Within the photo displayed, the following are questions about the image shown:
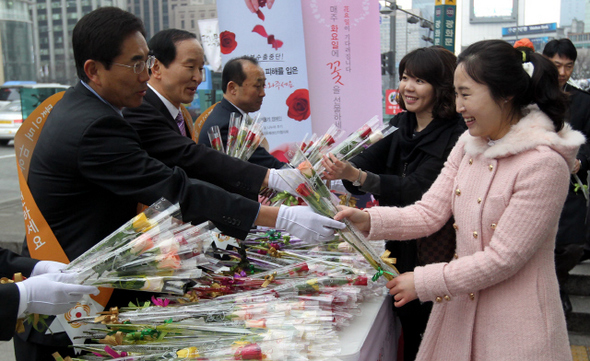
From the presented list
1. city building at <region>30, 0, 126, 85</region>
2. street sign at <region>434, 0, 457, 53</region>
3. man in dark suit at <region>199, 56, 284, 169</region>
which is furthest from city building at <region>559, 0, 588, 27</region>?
city building at <region>30, 0, 126, 85</region>

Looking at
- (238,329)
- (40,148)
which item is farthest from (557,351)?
(40,148)

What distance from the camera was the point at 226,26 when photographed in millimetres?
4109

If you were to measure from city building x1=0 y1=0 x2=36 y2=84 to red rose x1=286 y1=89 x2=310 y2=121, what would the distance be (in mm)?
23483

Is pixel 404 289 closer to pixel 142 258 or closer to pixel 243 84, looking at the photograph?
pixel 142 258

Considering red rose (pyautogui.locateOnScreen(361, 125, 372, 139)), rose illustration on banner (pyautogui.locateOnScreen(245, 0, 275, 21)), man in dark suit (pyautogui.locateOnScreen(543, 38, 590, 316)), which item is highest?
rose illustration on banner (pyautogui.locateOnScreen(245, 0, 275, 21))

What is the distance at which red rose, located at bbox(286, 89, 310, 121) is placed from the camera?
4.20 metres

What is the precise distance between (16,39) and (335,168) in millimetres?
25944

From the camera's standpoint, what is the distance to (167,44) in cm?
240

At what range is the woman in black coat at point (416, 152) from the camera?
2.19 meters

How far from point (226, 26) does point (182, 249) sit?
10.0ft

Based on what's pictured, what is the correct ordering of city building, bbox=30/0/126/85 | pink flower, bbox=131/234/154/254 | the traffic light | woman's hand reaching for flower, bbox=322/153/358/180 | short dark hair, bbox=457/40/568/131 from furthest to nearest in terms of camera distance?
1. city building, bbox=30/0/126/85
2. the traffic light
3. woman's hand reaching for flower, bbox=322/153/358/180
4. short dark hair, bbox=457/40/568/131
5. pink flower, bbox=131/234/154/254

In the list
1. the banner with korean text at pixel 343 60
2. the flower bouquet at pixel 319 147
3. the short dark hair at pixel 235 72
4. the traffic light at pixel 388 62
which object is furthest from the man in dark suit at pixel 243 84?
the traffic light at pixel 388 62

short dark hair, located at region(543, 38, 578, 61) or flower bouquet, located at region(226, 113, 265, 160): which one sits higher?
short dark hair, located at region(543, 38, 578, 61)

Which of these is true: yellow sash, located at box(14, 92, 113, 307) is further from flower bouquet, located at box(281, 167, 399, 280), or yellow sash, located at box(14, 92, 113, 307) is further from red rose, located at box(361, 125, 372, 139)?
red rose, located at box(361, 125, 372, 139)
